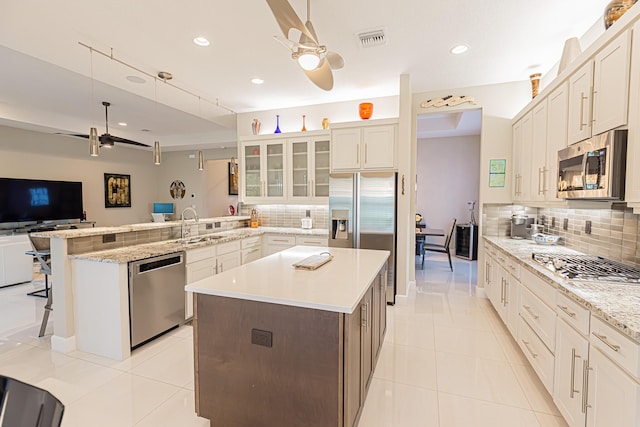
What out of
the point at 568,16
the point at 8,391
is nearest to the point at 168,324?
the point at 8,391

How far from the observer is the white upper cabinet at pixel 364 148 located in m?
3.88

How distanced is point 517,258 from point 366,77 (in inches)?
106

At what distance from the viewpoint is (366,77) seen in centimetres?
380

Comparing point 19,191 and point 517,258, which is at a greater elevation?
point 19,191

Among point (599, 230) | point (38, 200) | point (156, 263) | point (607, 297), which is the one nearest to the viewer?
point (607, 297)

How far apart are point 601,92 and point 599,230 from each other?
119 centimetres

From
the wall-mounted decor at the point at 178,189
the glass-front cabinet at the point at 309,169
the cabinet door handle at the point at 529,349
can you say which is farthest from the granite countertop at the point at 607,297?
the wall-mounted decor at the point at 178,189

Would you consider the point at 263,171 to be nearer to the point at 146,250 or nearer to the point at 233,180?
the point at 146,250

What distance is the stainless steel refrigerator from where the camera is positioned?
3.84 meters

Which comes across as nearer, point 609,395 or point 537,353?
point 609,395

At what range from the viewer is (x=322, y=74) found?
2350 mm

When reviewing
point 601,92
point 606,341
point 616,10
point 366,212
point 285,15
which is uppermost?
point 616,10

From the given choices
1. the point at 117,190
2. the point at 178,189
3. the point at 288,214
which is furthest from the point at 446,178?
the point at 117,190

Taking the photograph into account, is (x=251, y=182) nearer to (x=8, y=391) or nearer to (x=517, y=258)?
(x=517, y=258)
